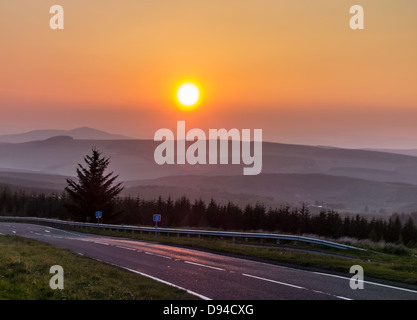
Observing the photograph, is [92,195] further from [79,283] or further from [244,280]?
[244,280]

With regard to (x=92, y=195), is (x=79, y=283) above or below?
below

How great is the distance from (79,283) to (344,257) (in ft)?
50.4

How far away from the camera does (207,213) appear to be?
361 ft

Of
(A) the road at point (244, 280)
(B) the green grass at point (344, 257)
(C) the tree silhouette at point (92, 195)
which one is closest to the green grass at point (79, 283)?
(A) the road at point (244, 280)

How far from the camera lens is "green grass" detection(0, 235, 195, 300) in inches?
531

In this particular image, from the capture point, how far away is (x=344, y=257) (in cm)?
2630

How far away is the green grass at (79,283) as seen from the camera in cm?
1348

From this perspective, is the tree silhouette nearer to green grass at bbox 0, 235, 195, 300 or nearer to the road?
the road

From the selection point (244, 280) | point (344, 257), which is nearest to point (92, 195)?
point (344, 257)

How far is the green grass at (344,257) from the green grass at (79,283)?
769 cm

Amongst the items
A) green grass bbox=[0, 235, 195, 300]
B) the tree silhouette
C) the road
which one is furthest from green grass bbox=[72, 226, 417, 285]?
the tree silhouette

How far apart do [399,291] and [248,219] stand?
273 ft
